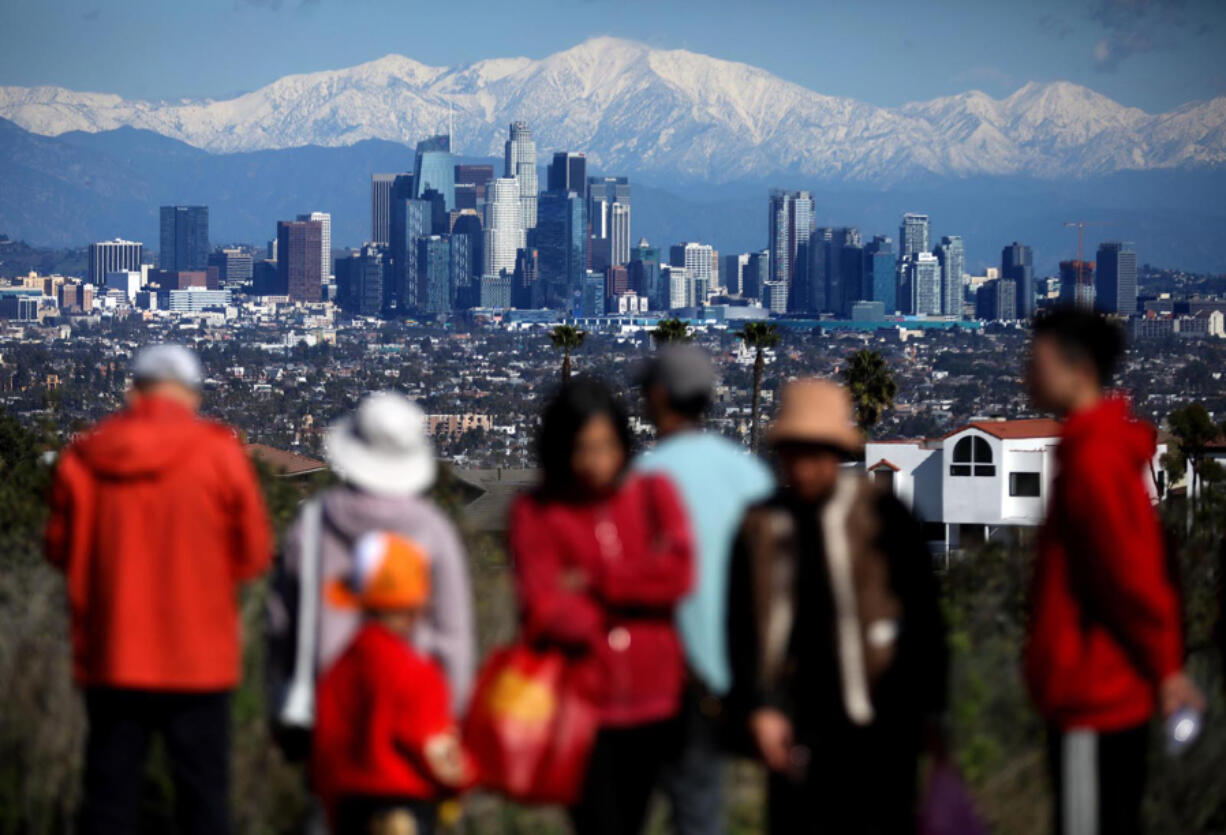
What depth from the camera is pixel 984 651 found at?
215 inches

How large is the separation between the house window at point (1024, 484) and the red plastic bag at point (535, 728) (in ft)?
129

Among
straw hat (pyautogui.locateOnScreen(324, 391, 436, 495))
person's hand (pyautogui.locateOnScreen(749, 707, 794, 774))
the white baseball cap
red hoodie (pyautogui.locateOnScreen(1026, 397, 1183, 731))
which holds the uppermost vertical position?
the white baseball cap

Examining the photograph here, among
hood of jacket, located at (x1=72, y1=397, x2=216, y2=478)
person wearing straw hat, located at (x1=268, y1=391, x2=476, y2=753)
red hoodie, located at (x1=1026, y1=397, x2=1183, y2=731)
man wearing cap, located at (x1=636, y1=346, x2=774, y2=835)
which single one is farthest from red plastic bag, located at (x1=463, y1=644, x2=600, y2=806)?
red hoodie, located at (x1=1026, y1=397, x2=1183, y2=731)

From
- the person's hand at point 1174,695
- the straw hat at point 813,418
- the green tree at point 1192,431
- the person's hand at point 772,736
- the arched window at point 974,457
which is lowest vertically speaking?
the arched window at point 974,457

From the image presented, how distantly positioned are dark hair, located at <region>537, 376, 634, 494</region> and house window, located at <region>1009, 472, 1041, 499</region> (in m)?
39.2

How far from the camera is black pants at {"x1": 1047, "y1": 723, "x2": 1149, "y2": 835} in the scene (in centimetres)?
372

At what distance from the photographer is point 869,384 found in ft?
184

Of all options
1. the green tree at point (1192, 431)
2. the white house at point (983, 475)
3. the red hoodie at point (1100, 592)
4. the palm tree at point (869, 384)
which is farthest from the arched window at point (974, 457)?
the red hoodie at point (1100, 592)

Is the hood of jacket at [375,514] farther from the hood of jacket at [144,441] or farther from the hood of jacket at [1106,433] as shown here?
the hood of jacket at [1106,433]

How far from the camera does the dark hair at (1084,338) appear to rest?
3826mm

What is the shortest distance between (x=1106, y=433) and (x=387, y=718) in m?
1.66

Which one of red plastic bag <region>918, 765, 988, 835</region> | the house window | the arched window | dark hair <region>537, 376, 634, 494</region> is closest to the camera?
red plastic bag <region>918, 765, 988, 835</region>

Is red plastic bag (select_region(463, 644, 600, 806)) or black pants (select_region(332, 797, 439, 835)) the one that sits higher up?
red plastic bag (select_region(463, 644, 600, 806))

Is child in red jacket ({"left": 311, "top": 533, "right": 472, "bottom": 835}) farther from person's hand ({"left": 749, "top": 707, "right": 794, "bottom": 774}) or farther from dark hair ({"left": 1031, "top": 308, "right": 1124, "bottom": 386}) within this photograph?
dark hair ({"left": 1031, "top": 308, "right": 1124, "bottom": 386})
